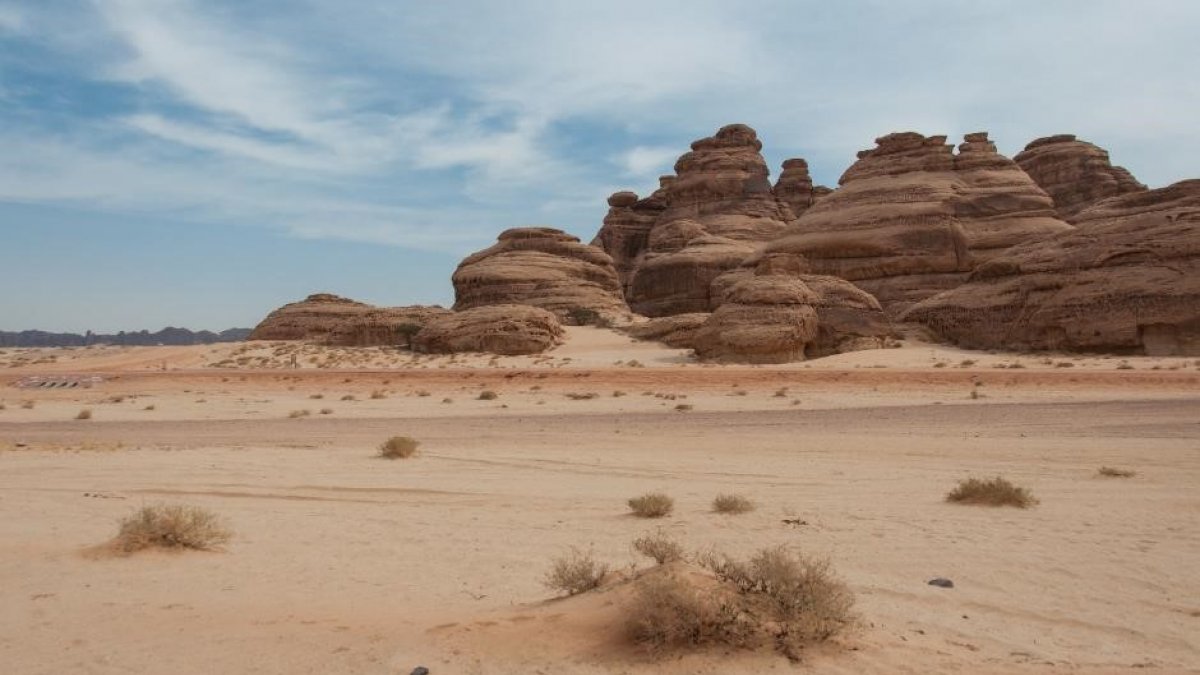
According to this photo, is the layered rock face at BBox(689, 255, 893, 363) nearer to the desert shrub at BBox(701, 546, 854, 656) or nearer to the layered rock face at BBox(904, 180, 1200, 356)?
the layered rock face at BBox(904, 180, 1200, 356)

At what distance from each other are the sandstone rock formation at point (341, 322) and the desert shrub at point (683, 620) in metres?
46.4

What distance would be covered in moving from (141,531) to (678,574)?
478 centimetres

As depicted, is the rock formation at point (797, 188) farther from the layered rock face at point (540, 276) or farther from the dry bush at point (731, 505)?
the dry bush at point (731, 505)

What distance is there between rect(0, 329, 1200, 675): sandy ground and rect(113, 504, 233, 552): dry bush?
0.71 ft

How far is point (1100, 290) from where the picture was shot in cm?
3656

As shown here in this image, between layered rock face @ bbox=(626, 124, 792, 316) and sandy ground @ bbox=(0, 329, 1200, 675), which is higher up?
layered rock face @ bbox=(626, 124, 792, 316)

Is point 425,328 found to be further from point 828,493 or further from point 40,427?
point 828,493

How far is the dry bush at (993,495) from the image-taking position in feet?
28.7

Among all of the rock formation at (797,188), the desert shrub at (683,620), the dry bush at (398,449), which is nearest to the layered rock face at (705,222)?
the rock formation at (797,188)

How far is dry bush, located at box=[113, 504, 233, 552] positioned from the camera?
6.97m

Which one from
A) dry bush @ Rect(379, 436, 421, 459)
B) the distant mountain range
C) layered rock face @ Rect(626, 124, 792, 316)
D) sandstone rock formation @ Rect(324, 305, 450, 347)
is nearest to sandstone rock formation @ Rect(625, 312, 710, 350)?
sandstone rock formation @ Rect(324, 305, 450, 347)

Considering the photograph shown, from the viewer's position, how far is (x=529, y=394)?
26562 millimetres

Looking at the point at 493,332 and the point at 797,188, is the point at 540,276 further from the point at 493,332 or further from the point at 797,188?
the point at 797,188

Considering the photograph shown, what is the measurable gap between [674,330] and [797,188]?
50.9 m
